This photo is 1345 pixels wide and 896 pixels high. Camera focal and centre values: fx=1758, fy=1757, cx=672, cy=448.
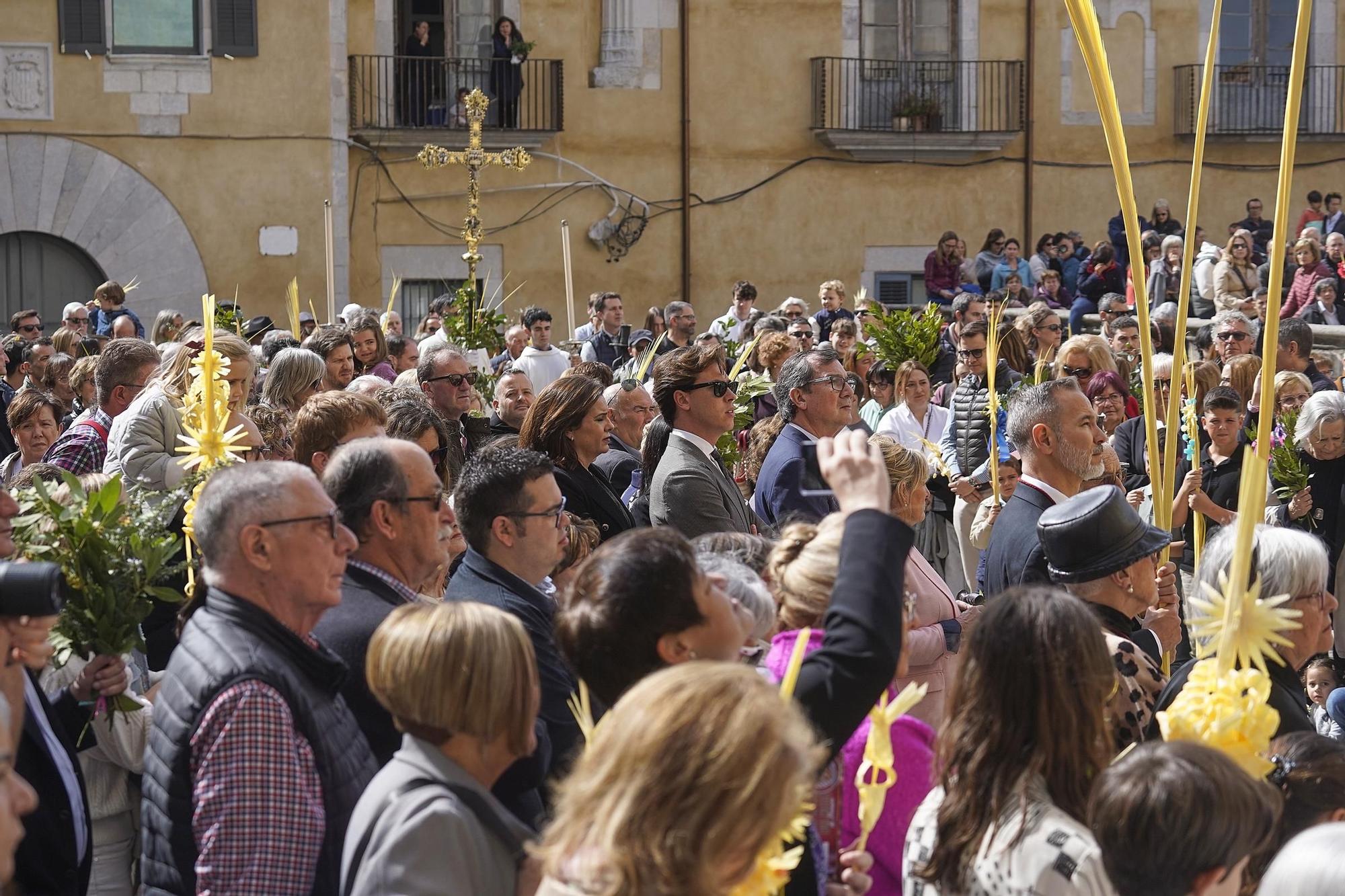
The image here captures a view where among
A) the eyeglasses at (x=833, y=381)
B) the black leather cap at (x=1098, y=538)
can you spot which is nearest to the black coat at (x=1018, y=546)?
the black leather cap at (x=1098, y=538)

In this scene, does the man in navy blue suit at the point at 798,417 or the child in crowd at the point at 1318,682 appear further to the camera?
the child in crowd at the point at 1318,682

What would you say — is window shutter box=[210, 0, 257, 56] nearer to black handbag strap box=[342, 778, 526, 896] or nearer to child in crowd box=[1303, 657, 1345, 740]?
child in crowd box=[1303, 657, 1345, 740]

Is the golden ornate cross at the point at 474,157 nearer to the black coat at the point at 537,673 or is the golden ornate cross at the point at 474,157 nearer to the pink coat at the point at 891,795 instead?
the black coat at the point at 537,673

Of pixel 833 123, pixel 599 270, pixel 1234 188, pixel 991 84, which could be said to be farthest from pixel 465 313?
pixel 1234 188

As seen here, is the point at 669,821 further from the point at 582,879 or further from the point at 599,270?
the point at 599,270

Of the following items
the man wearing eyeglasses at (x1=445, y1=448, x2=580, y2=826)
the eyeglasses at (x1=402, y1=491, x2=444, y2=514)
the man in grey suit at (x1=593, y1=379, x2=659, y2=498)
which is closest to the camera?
the eyeglasses at (x1=402, y1=491, x2=444, y2=514)

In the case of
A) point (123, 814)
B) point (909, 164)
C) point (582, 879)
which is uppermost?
point (909, 164)

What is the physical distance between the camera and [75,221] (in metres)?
18.6

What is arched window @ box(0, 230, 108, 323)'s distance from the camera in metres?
18.5

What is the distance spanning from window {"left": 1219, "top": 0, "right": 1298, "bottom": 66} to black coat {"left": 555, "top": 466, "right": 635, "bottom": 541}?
1777cm

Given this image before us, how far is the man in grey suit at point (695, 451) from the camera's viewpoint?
5746 millimetres

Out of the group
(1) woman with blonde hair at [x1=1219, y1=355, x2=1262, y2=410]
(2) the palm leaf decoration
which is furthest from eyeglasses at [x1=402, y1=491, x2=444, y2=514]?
(2) the palm leaf decoration

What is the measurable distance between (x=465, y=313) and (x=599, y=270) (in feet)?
25.7

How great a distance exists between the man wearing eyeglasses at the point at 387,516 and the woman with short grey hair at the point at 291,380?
3.05m
